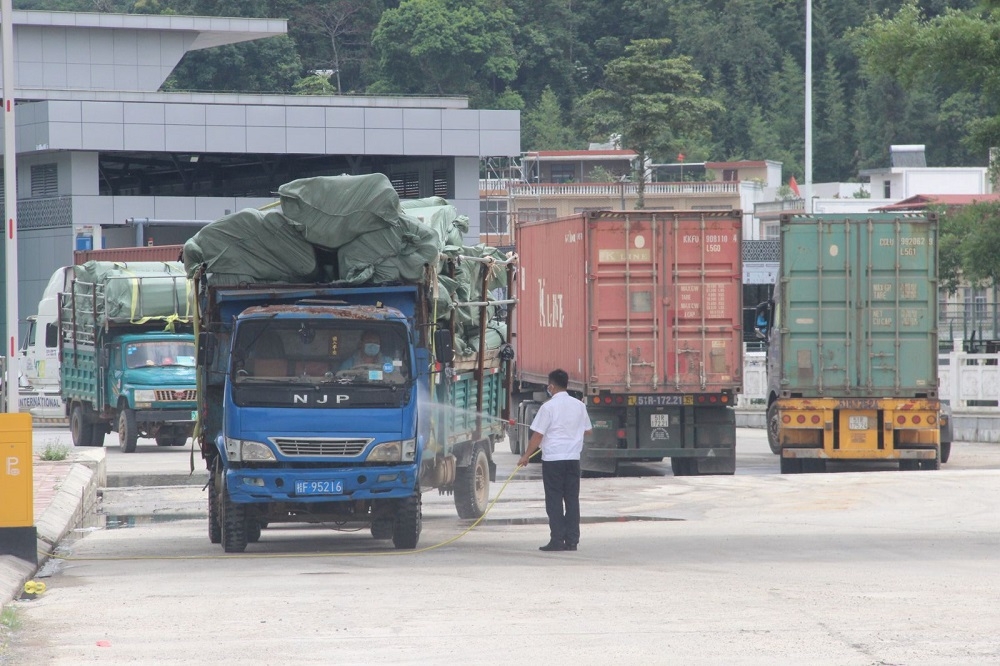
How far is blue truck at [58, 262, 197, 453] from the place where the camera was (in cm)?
2655

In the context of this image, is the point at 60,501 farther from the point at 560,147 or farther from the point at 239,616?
the point at 560,147

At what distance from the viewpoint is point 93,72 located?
179ft

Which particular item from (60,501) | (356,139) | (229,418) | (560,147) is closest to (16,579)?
(229,418)

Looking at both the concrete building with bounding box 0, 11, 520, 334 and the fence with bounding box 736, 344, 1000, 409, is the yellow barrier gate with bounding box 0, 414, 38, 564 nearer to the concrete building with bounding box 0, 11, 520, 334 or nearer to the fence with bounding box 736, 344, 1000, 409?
the fence with bounding box 736, 344, 1000, 409

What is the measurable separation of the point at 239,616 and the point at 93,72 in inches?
1881

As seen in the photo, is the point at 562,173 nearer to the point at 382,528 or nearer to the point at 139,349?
the point at 139,349

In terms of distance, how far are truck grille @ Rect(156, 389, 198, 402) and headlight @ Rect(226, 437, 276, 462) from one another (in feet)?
44.9

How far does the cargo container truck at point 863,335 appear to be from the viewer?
20844 mm

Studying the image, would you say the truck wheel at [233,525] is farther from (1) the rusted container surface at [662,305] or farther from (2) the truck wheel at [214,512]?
(1) the rusted container surface at [662,305]

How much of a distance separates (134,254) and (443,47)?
5390cm

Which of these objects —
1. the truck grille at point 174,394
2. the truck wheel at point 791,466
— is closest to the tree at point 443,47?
the truck grille at point 174,394

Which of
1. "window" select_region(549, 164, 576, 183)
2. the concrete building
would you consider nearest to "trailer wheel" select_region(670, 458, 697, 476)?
the concrete building

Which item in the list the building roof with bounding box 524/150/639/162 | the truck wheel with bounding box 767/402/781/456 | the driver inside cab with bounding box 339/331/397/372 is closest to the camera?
the driver inside cab with bounding box 339/331/397/372

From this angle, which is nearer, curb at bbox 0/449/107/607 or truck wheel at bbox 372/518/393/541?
curb at bbox 0/449/107/607
